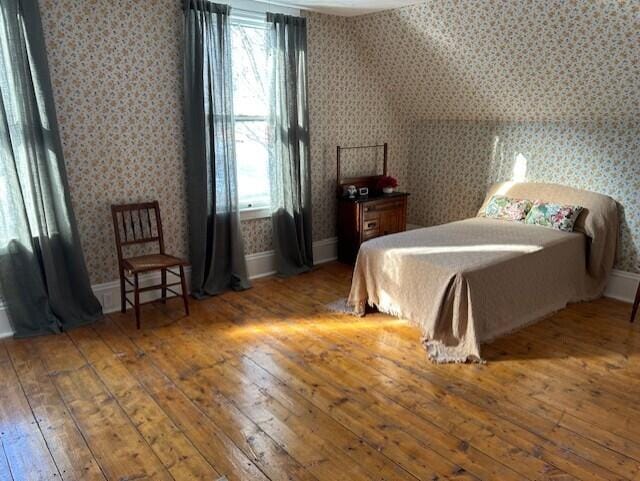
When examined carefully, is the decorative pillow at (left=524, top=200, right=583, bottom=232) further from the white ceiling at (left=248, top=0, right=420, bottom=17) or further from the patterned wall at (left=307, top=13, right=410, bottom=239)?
the white ceiling at (left=248, top=0, right=420, bottom=17)

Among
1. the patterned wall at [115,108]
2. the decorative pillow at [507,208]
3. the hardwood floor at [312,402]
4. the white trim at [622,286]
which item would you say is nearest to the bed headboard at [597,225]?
the white trim at [622,286]

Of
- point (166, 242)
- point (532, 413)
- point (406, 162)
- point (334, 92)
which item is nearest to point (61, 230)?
point (166, 242)

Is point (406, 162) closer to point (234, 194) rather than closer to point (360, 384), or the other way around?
point (234, 194)

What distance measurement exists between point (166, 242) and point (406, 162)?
3137 millimetres

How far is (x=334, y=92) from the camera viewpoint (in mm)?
4996

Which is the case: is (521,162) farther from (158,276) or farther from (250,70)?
(158,276)

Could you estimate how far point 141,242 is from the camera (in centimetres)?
381

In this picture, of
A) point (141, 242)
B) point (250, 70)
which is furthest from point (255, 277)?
point (250, 70)

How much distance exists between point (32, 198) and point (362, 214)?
2.92 m

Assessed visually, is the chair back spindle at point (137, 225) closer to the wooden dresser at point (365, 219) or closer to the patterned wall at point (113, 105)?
the patterned wall at point (113, 105)

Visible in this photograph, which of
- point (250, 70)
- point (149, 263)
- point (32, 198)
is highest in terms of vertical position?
point (250, 70)

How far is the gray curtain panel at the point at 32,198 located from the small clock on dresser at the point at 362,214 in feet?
8.44

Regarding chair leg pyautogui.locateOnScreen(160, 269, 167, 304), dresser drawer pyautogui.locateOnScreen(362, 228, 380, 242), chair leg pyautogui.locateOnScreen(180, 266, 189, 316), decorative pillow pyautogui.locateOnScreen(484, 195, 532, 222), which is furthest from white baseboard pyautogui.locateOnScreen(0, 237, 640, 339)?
decorative pillow pyautogui.locateOnScreen(484, 195, 532, 222)

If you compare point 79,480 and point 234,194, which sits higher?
point 234,194
